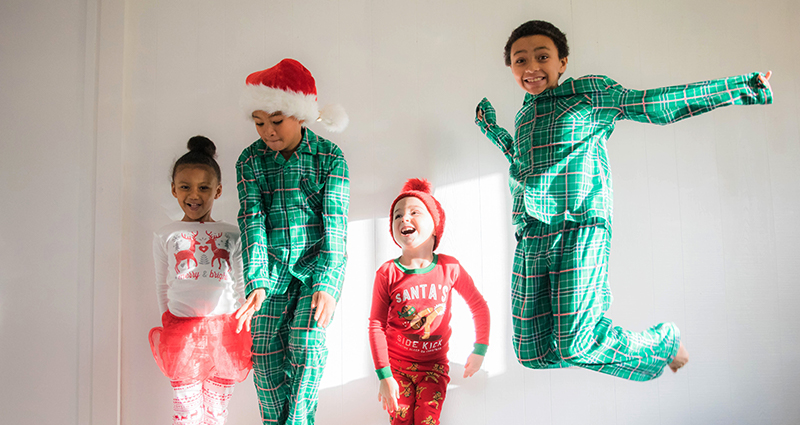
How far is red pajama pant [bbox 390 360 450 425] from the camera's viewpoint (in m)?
1.80

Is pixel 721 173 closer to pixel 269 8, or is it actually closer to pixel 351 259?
pixel 351 259

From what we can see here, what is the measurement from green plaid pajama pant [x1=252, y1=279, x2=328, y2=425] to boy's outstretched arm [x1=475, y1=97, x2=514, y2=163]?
906 millimetres

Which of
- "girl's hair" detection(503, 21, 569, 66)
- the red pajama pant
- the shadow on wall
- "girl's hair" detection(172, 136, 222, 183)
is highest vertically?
"girl's hair" detection(503, 21, 569, 66)

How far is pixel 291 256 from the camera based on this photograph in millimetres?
1729

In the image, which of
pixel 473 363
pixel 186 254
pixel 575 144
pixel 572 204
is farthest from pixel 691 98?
pixel 186 254

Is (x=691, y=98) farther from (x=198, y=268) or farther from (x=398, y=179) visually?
(x=198, y=268)

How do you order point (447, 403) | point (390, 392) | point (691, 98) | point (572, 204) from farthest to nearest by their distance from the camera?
point (447, 403) → point (390, 392) → point (572, 204) → point (691, 98)

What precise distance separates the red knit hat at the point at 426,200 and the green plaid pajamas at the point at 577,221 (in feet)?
1.20

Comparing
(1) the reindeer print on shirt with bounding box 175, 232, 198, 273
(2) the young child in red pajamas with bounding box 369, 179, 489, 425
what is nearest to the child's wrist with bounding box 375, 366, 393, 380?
(2) the young child in red pajamas with bounding box 369, 179, 489, 425

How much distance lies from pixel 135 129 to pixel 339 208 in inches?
45.2

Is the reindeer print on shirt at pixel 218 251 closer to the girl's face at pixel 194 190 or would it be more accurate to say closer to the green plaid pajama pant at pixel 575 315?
the girl's face at pixel 194 190

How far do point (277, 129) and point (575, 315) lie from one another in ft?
3.87

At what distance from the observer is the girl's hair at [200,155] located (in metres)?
1.95

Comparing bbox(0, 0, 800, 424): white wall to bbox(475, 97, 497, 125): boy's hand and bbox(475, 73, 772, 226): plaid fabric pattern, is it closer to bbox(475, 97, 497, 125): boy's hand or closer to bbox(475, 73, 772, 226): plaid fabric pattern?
bbox(475, 97, 497, 125): boy's hand
